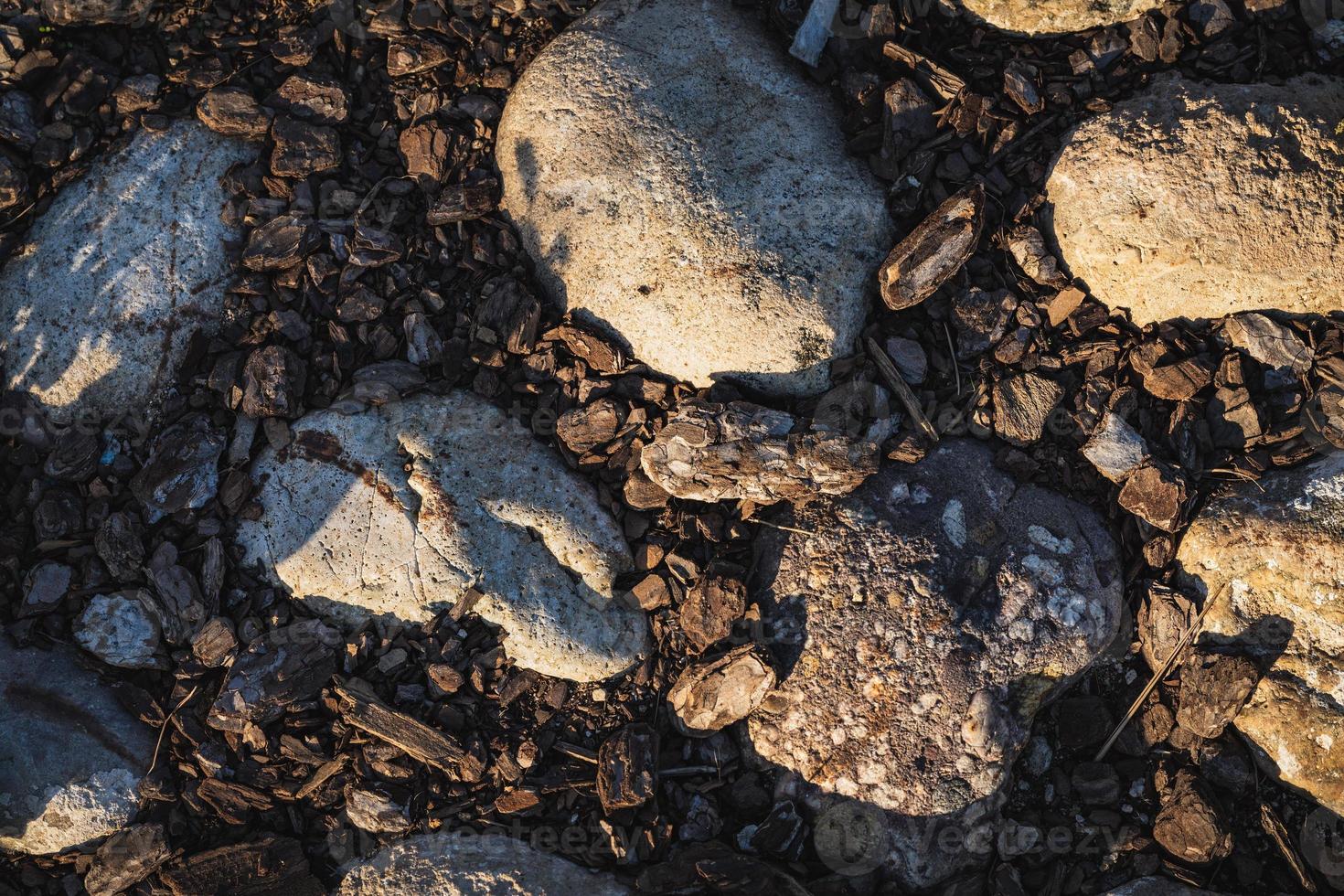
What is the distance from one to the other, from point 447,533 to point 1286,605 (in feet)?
9.82

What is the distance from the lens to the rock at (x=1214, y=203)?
3240 millimetres

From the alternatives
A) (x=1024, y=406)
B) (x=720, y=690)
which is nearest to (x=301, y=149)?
(x=720, y=690)

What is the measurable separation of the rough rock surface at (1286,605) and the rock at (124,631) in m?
3.71

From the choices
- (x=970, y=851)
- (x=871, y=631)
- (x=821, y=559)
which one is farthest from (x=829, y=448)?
(x=970, y=851)

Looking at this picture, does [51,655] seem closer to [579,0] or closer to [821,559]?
[821,559]

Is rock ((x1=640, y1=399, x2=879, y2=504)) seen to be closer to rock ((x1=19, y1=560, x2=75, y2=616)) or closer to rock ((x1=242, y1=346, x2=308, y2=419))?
rock ((x1=242, y1=346, x2=308, y2=419))

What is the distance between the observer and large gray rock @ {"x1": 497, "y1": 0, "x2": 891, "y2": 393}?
11.0 feet

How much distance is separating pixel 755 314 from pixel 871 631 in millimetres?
1211

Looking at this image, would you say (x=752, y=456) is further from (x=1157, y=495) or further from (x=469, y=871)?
(x=469, y=871)

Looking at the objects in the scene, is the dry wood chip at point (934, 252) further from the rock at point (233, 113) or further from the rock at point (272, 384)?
the rock at point (233, 113)

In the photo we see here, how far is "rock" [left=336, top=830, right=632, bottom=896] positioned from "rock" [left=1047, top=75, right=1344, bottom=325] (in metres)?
2.89

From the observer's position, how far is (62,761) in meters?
3.27

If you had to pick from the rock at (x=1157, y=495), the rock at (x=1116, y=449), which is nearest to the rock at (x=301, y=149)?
the rock at (x=1116, y=449)

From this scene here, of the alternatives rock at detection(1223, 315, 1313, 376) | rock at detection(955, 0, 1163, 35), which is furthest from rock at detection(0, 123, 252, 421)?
rock at detection(1223, 315, 1313, 376)
